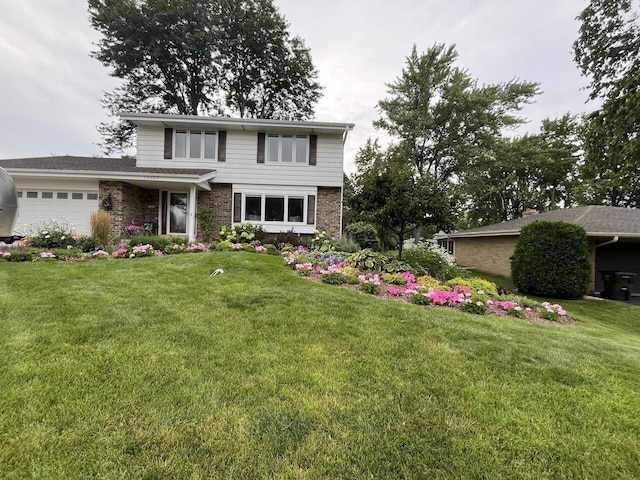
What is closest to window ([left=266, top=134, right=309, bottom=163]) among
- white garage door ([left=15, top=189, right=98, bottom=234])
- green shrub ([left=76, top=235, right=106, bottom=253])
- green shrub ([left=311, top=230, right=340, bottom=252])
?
green shrub ([left=311, top=230, right=340, bottom=252])

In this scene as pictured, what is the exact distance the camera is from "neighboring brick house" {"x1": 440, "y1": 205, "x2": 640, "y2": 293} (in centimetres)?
1063

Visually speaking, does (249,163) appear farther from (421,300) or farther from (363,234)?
(421,300)

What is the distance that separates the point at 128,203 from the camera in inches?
436

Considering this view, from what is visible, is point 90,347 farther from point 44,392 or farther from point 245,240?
point 245,240

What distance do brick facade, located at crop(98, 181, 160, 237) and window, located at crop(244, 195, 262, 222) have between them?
3.82 meters

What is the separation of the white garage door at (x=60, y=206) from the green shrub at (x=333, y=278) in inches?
402

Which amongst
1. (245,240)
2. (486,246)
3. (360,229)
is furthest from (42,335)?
(486,246)

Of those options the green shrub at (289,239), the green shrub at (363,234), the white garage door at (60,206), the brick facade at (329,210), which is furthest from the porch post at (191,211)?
the green shrub at (363,234)

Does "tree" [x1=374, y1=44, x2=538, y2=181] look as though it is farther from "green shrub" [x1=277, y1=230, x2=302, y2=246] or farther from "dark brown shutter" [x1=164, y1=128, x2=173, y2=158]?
"dark brown shutter" [x1=164, y1=128, x2=173, y2=158]

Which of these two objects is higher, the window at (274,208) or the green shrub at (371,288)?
the window at (274,208)

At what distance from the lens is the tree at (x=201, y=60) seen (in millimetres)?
17297

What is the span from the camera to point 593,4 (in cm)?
602

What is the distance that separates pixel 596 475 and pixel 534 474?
0.37 m

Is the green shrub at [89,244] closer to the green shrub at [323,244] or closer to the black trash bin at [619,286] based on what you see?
the green shrub at [323,244]
